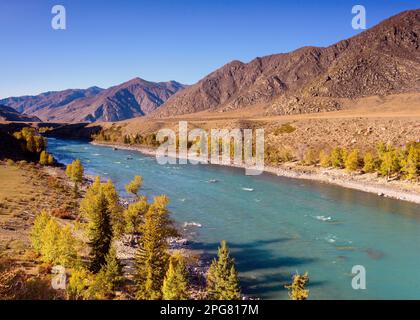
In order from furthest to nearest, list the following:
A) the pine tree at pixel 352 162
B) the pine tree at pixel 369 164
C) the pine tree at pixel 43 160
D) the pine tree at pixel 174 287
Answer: the pine tree at pixel 43 160
the pine tree at pixel 352 162
the pine tree at pixel 369 164
the pine tree at pixel 174 287

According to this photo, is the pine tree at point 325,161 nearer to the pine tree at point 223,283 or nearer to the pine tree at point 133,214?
the pine tree at point 133,214

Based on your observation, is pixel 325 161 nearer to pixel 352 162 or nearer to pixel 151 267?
pixel 352 162

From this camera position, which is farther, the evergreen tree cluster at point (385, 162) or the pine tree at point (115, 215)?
the evergreen tree cluster at point (385, 162)

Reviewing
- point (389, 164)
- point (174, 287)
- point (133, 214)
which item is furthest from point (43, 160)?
point (389, 164)

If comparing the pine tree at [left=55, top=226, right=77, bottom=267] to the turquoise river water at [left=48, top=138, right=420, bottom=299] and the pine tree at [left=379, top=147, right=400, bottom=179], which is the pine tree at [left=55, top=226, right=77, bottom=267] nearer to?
the turquoise river water at [left=48, top=138, right=420, bottom=299]

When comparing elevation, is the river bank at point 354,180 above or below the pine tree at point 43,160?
below

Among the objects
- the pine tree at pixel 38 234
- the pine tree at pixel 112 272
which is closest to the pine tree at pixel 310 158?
the pine tree at pixel 38 234
